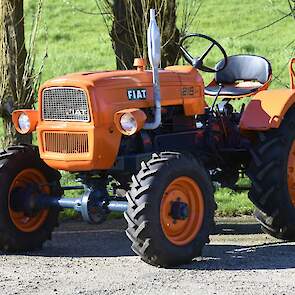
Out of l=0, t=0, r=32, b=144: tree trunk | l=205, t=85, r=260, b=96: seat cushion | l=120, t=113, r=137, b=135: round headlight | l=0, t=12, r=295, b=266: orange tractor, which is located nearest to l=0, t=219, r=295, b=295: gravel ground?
l=0, t=12, r=295, b=266: orange tractor

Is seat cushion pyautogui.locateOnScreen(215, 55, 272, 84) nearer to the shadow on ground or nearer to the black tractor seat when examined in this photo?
the black tractor seat

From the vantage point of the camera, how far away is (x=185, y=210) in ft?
23.0

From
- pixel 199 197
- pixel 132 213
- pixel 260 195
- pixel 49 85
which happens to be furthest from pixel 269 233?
pixel 49 85

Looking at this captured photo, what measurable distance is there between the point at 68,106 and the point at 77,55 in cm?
1744

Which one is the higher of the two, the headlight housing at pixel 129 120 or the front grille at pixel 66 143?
the headlight housing at pixel 129 120

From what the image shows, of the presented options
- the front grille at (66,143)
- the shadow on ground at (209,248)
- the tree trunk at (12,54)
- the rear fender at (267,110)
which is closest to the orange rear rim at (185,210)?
the shadow on ground at (209,248)

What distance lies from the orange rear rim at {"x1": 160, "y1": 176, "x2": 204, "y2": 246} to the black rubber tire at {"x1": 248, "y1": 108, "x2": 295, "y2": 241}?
0.77m

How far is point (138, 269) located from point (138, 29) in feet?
14.2

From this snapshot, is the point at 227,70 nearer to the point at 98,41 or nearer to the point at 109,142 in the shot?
the point at 109,142

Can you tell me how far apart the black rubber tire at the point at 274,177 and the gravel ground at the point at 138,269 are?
0.25 meters

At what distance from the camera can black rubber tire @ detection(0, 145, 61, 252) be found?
25.0 feet

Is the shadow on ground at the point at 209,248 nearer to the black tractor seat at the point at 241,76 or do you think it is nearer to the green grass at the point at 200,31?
the black tractor seat at the point at 241,76

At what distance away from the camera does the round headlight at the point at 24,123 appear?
7.67 m

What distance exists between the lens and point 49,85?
7371 mm
